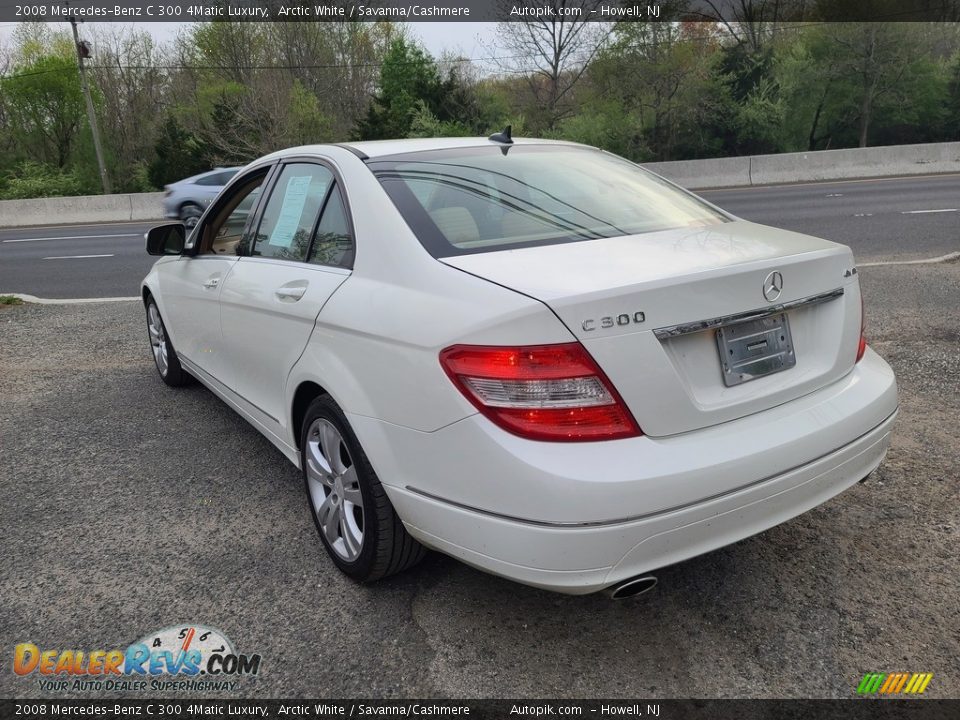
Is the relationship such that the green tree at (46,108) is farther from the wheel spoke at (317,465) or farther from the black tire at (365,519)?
the black tire at (365,519)

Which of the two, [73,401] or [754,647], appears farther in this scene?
[73,401]

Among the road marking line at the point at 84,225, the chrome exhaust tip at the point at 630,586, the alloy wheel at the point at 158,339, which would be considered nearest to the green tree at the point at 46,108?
the road marking line at the point at 84,225

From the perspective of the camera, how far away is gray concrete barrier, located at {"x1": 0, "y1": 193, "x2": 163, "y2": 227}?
23.8 m

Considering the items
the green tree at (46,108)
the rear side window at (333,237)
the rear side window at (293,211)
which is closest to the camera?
the rear side window at (333,237)

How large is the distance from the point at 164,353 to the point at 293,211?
96.4 inches

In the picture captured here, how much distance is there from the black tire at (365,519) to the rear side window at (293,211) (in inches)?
29.8

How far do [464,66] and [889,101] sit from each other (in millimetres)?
17072

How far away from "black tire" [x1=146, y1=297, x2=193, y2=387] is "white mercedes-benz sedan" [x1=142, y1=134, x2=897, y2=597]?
2233 millimetres

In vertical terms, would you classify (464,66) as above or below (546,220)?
above

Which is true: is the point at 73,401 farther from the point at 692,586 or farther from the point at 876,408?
the point at 876,408

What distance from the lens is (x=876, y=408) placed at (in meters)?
2.58

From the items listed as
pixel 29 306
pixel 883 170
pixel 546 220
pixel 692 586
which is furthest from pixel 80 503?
pixel 883 170

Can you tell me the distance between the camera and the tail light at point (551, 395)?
2.05 m

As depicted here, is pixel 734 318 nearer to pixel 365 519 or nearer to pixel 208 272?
pixel 365 519
